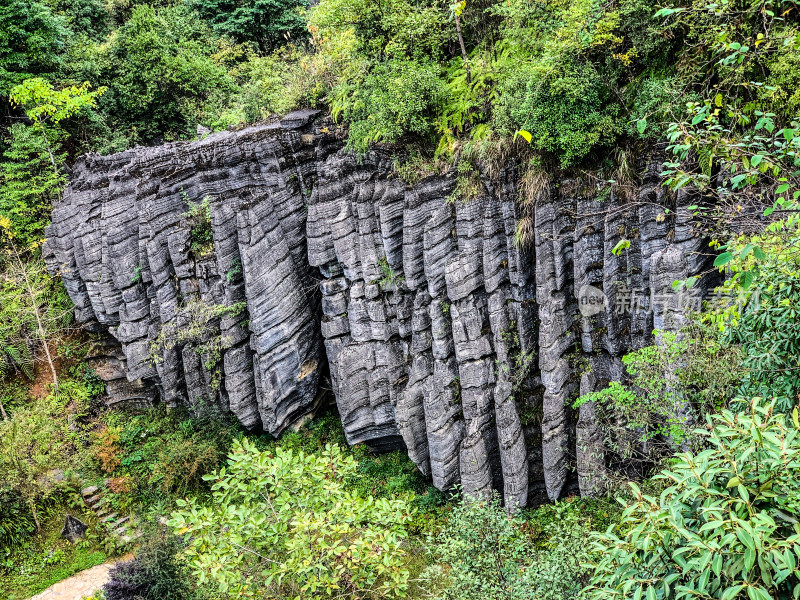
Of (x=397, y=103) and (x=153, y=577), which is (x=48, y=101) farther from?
(x=153, y=577)

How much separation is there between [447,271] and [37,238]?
1758cm

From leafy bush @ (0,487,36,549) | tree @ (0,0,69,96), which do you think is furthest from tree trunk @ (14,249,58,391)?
tree @ (0,0,69,96)

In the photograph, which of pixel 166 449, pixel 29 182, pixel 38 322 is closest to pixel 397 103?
pixel 166 449

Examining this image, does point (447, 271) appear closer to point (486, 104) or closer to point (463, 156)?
point (463, 156)

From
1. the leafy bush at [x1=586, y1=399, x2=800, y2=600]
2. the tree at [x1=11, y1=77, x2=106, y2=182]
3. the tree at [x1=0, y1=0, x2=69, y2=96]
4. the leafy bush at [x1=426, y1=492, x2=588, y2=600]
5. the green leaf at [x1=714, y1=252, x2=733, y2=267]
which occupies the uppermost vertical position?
the tree at [x1=0, y1=0, x2=69, y2=96]

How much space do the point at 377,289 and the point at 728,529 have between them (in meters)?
12.0

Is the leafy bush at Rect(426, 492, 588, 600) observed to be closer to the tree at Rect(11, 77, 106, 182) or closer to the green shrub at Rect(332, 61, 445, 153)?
the green shrub at Rect(332, 61, 445, 153)

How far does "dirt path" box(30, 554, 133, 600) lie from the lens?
1457 cm

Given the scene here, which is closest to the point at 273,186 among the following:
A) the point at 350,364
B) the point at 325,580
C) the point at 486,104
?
the point at 350,364

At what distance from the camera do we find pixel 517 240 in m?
12.4

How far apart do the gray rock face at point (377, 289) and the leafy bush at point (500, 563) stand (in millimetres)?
3178

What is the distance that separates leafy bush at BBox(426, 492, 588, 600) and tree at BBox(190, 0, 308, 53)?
24021 mm

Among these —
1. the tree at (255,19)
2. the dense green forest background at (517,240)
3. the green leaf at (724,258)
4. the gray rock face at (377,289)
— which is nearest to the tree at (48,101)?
the dense green forest background at (517,240)

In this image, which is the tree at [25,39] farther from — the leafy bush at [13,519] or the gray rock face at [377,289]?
the leafy bush at [13,519]
